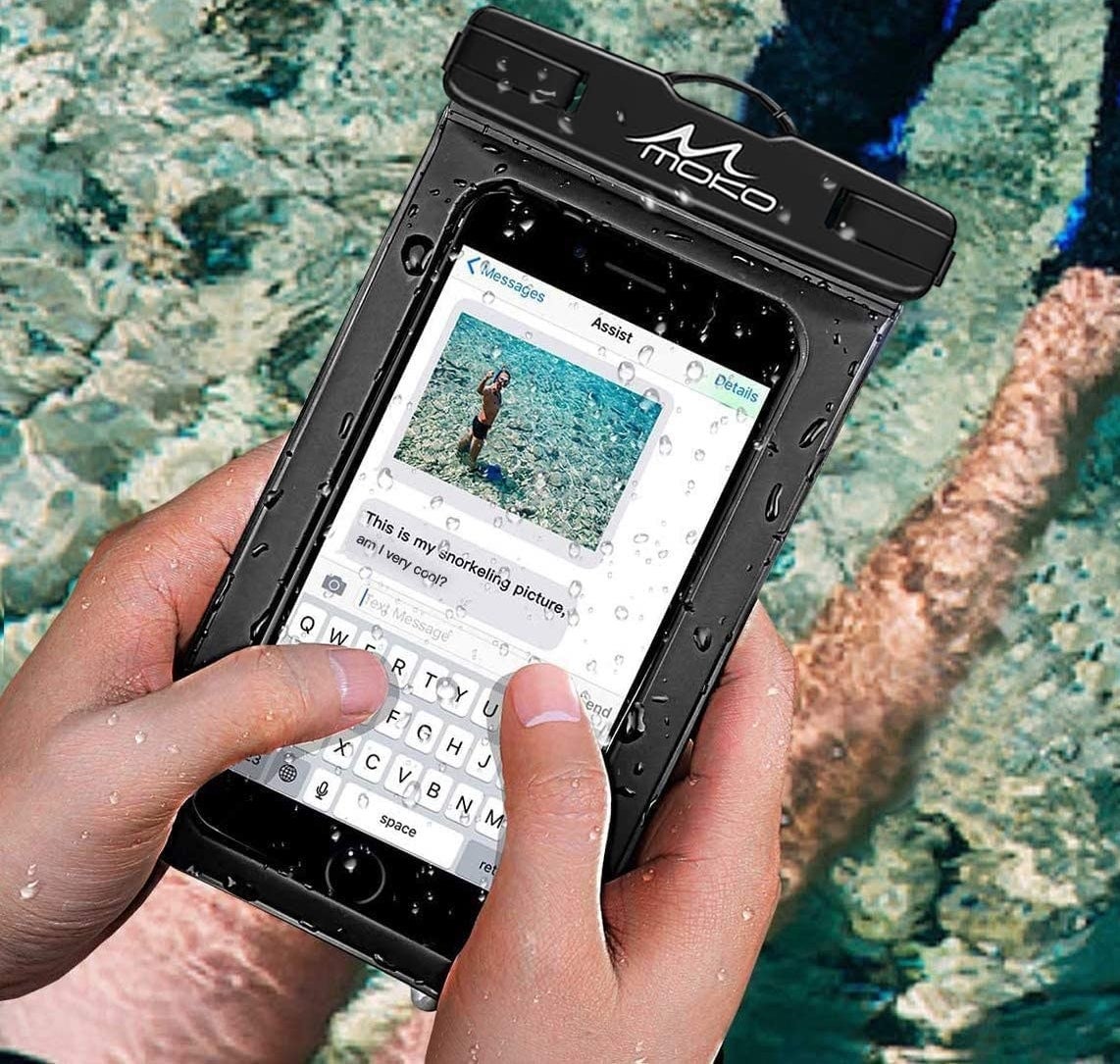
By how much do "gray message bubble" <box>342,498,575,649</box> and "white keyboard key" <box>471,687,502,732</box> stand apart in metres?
0.04

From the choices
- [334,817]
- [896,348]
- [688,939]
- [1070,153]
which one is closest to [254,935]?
[334,817]

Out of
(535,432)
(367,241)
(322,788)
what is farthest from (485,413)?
(367,241)

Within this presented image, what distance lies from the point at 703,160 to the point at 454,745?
0.37 metres

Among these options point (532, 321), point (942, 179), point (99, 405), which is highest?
point (942, 179)

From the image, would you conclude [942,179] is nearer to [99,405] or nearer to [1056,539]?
[1056,539]

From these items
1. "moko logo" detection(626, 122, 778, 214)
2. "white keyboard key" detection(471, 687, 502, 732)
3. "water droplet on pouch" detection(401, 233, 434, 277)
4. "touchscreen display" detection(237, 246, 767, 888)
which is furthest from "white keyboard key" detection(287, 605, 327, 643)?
"moko logo" detection(626, 122, 778, 214)

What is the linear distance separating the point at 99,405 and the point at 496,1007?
72 cm

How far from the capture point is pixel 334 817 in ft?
2.23

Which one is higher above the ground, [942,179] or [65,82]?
[942,179]

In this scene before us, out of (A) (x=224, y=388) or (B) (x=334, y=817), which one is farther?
(A) (x=224, y=388)

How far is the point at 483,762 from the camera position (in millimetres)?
678

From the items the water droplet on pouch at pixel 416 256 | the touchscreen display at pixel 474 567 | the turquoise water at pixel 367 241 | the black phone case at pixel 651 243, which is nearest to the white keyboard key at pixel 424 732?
the touchscreen display at pixel 474 567

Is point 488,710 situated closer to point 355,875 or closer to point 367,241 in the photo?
point 355,875

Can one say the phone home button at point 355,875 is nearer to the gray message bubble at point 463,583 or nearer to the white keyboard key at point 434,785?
the white keyboard key at point 434,785
